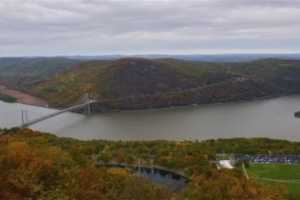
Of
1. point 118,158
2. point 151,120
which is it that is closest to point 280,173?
point 118,158

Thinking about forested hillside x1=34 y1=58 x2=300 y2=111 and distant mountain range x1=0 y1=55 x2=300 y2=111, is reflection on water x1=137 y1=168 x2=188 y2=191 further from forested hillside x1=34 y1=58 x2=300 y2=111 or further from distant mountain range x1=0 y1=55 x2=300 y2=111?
forested hillside x1=34 y1=58 x2=300 y2=111

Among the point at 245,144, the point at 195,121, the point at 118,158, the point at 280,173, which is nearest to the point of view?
the point at 280,173

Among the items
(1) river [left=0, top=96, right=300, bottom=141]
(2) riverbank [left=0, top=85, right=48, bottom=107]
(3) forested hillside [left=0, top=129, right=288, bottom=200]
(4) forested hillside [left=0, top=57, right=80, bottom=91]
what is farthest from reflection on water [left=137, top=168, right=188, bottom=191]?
(4) forested hillside [left=0, top=57, right=80, bottom=91]

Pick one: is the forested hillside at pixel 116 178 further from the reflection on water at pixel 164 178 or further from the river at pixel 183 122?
the river at pixel 183 122

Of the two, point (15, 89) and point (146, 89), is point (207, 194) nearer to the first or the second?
point (146, 89)

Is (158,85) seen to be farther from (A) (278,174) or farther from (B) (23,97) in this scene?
(A) (278,174)

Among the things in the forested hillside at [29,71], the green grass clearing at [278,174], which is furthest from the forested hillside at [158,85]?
the green grass clearing at [278,174]
